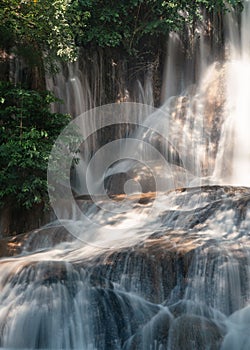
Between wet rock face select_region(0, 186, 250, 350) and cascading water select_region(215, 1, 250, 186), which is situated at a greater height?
cascading water select_region(215, 1, 250, 186)

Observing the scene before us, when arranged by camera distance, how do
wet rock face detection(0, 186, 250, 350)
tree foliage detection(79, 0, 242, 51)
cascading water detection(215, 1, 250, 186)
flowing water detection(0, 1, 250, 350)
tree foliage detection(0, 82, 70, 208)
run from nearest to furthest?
wet rock face detection(0, 186, 250, 350), flowing water detection(0, 1, 250, 350), tree foliage detection(0, 82, 70, 208), cascading water detection(215, 1, 250, 186), tree foliage detection(79, 0, 242, 51)

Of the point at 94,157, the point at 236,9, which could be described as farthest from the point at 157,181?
the point at 236,9

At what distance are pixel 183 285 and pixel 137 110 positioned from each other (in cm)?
1023

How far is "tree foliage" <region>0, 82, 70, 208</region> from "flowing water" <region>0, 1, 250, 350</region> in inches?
35.6

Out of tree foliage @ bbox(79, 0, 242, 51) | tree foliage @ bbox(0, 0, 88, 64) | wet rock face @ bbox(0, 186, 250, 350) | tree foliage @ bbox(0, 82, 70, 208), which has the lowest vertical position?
wet rock face @ bbox(0, 186, 250, 350)

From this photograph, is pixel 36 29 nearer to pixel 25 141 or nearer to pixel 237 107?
pixel 25 141

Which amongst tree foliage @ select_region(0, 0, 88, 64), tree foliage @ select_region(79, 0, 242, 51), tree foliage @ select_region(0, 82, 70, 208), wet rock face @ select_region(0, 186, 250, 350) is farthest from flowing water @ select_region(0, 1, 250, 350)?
tree foliage @ select_region(0, 0, 88, 64)

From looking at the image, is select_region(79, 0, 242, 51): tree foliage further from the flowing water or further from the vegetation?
the flowing water

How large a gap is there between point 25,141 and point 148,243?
3363 millimetres

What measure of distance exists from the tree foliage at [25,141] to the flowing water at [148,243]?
905 mm

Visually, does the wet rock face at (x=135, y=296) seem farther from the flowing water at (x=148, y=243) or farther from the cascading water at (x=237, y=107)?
the cascading water at (x=237, y=107)

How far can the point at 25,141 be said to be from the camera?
919 cm

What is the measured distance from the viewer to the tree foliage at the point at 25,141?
29.9 ft

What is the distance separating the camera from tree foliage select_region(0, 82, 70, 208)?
910 cm
